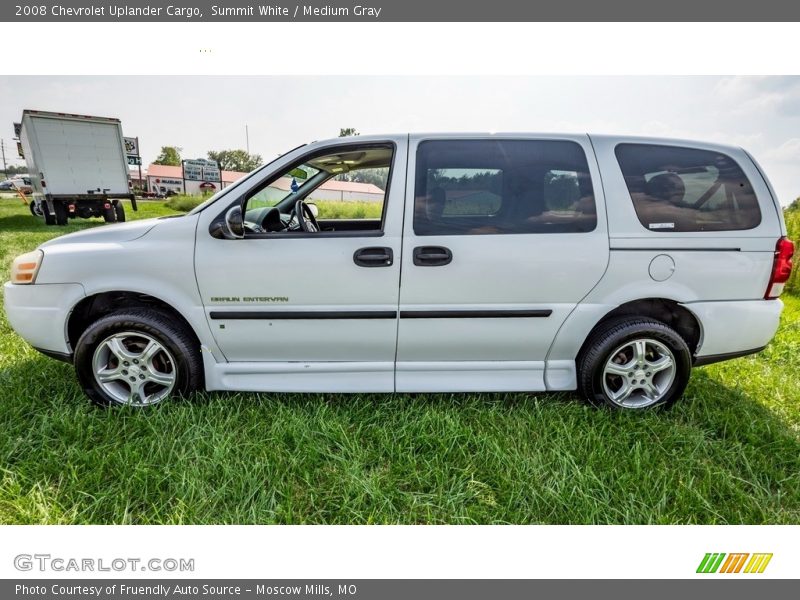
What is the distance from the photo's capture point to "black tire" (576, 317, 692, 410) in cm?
249

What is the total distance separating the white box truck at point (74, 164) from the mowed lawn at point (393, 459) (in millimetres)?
9507

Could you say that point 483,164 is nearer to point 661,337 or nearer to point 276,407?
point 661,337

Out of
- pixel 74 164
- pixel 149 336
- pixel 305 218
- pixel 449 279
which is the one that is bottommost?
pixel 149 336

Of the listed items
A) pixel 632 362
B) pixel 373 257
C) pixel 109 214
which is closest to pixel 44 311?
pixel 373 257

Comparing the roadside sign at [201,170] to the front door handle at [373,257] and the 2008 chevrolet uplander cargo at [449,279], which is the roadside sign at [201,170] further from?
the front door handle at [373,257]

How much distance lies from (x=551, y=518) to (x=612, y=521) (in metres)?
0.27

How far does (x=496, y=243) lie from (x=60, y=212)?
12.0 m

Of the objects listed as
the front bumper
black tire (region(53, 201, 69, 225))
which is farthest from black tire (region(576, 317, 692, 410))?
black tire (region(53, 201, 69, 225))

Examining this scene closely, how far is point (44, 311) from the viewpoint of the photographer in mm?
2477

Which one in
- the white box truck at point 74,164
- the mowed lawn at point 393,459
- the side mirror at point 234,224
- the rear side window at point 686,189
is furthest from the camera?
the white box truck at point 74,164

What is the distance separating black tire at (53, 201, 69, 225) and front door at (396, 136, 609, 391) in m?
11.5

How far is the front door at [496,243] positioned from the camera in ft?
7.68

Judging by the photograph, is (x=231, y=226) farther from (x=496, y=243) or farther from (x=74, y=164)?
(x=74, y=164)

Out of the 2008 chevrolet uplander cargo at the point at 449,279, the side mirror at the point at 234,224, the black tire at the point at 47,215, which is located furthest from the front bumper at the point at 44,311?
the black tire at the point at 47,215
